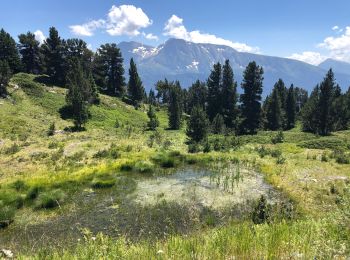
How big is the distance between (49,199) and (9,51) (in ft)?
251

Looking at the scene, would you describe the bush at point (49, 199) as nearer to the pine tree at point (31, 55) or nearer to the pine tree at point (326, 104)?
the pine tree at point (326, 104)

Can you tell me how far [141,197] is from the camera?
60.2 ft

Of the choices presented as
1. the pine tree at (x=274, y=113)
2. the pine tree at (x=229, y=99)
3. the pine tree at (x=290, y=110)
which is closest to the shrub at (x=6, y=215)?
the pine tree at (x=229, y=99)

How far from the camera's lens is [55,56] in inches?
3447

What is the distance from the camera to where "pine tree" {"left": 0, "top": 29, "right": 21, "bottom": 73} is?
3162 inches

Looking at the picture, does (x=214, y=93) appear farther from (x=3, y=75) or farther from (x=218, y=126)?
(x=3, y=75)

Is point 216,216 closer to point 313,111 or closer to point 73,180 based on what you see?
point 73,180

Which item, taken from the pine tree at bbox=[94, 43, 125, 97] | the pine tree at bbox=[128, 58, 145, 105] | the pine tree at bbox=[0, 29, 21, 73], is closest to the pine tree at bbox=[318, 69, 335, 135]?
the pine tree at bbox=[128, 58, 145, 105]

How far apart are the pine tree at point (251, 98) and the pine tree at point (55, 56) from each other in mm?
47073

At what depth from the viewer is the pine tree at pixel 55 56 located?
87.5 m

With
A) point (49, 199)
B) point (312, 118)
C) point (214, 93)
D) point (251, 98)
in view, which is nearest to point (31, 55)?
point (214, 93)

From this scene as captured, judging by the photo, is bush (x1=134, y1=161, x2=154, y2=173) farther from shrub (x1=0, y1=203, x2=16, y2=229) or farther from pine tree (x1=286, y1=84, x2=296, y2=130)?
pine tree (x1=286, y1=84, x2=296, y2=130)

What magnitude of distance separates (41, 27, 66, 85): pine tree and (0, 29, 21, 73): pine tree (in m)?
6.80

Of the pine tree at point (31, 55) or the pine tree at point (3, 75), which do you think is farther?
the pine tree at point (31, 55)
